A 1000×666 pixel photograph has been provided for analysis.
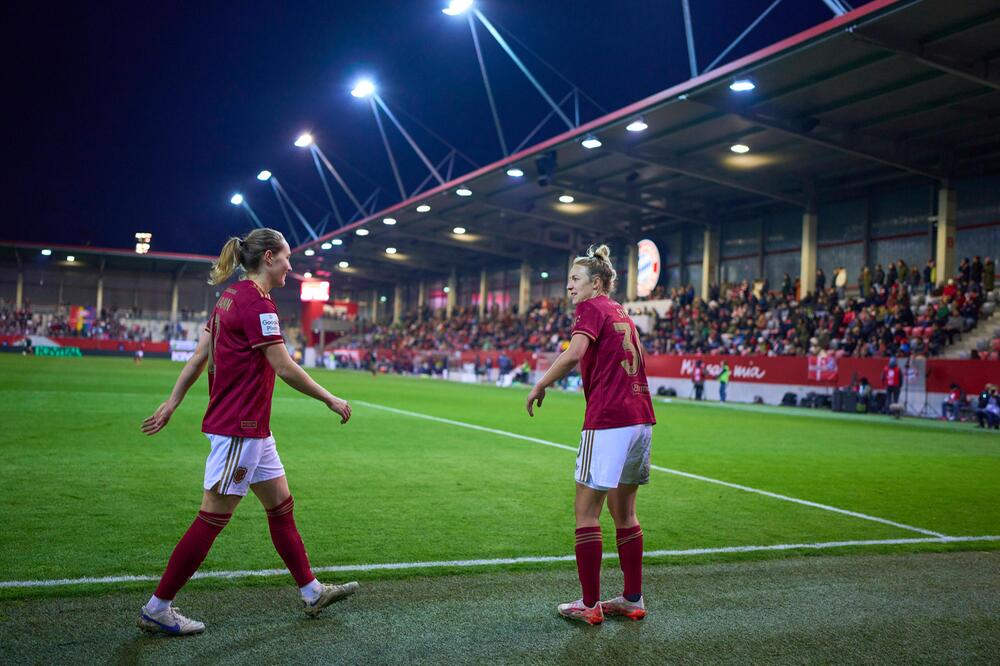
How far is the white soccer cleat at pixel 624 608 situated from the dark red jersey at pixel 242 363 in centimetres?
211

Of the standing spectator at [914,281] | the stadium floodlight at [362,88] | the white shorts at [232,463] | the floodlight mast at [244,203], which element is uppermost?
the stadium floodlight at [362,88]

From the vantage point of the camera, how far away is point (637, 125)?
91.9ft

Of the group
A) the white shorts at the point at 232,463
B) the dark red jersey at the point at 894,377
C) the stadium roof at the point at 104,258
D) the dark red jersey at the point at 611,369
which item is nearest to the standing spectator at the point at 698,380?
the dark red jersey at the point at 894,377

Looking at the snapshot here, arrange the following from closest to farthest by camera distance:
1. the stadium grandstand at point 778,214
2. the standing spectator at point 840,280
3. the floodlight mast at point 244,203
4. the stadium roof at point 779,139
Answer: the stadium roof at point 779,139 → the stadium grandstand at point 778,214 → the standing spectator at point 840,280 → the floodlight mast at point 244,203

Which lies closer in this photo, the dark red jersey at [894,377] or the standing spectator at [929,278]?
the dark red jersey at [894,377]

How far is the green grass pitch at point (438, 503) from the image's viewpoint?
5.41m

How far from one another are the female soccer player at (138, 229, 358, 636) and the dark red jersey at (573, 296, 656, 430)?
1352 millimetres

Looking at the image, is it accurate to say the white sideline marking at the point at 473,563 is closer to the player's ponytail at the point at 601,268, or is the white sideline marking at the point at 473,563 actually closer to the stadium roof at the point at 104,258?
the player's ponytail at the point at 601,268

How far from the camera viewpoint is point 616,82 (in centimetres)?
3291

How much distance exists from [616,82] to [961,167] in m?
13.1

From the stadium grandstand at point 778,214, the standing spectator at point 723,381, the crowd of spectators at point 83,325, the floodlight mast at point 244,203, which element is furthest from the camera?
the floodlight mast at point 244,203

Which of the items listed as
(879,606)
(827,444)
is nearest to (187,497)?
(879,606)

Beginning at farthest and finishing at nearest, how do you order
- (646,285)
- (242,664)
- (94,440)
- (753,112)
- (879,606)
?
1. (646,285)
2. (753,112)
3. (94,440)
4. (879,606)
5. (242,664)

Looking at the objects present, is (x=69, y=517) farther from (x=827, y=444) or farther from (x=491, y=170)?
(x=491, y=170)
